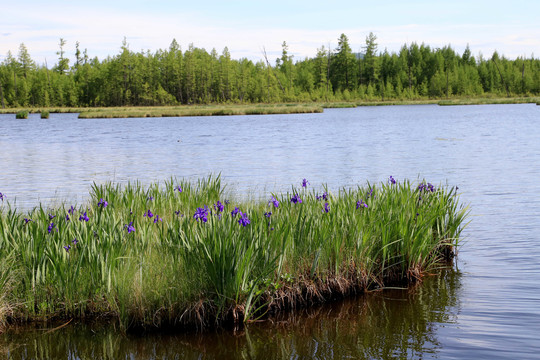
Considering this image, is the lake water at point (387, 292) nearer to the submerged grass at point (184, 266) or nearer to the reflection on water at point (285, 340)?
the reflection on water at point (285, 340)

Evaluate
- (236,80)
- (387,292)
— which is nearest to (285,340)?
(387,292)

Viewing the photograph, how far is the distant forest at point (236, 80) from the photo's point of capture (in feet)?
429

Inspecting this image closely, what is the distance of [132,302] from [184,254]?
0.88m

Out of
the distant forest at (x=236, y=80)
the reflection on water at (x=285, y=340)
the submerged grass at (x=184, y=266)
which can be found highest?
the distant forest at (x=236, y=80)

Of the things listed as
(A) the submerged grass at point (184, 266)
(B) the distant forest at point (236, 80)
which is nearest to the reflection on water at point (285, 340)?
(A) the submerged grass at point (184, 266)

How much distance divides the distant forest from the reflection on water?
118100 millimetres

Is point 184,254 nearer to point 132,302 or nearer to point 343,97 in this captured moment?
point 132,302

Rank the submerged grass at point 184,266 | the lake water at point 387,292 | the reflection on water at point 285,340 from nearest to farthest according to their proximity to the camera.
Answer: the reflection on water at point 285,340
the lake water at point 387,292
the submerged grass at point 184,266

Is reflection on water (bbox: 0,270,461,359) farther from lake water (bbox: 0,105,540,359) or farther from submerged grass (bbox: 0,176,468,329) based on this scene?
submerged grass (bbox: 0,176,468,329)

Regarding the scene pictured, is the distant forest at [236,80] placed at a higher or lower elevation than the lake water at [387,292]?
higher

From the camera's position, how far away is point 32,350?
19.4ft

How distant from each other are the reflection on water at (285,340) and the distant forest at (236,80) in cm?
11810

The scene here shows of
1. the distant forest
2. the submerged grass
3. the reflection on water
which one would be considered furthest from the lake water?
the distant forest

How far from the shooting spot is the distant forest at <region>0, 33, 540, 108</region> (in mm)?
130750
